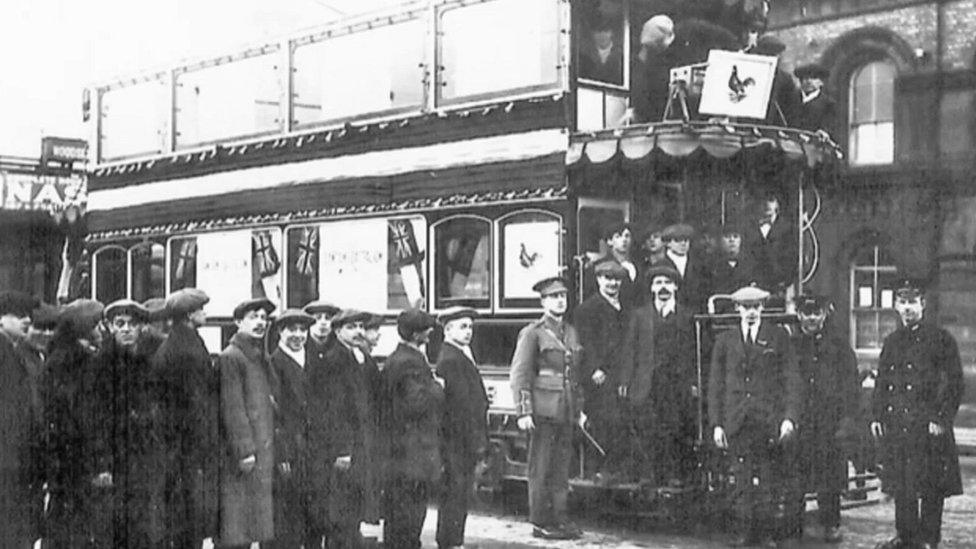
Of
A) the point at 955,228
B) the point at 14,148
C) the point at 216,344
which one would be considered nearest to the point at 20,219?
the point at 14,148

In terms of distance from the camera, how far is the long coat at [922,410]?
7.90 metres

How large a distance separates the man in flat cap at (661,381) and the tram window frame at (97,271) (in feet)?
22.5

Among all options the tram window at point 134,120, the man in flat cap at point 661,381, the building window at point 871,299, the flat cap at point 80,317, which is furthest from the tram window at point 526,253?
the building window at point 871,299

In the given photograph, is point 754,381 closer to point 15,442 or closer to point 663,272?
point 663,272

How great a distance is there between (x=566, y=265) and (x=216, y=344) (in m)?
4.59

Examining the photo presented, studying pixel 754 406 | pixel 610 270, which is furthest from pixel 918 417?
pixel 610 270

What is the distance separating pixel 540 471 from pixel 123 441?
10.6 ft

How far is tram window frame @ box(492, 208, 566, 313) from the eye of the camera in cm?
934

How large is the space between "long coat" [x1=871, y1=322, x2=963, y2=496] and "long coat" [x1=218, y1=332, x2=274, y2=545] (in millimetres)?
3836

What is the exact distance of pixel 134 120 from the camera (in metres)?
13.9

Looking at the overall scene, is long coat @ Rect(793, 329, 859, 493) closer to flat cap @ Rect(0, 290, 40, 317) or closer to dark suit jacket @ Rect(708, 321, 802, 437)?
dark suit jacket @ Rect(708, 321, 802, 437)

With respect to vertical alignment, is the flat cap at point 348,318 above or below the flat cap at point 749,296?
below

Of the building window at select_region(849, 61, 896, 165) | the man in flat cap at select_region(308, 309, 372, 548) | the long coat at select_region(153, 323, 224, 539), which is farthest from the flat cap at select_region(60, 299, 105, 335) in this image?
the building window at select_region(849, 61, 896, 165)

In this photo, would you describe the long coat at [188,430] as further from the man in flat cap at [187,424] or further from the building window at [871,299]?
the building window at [871,299]
